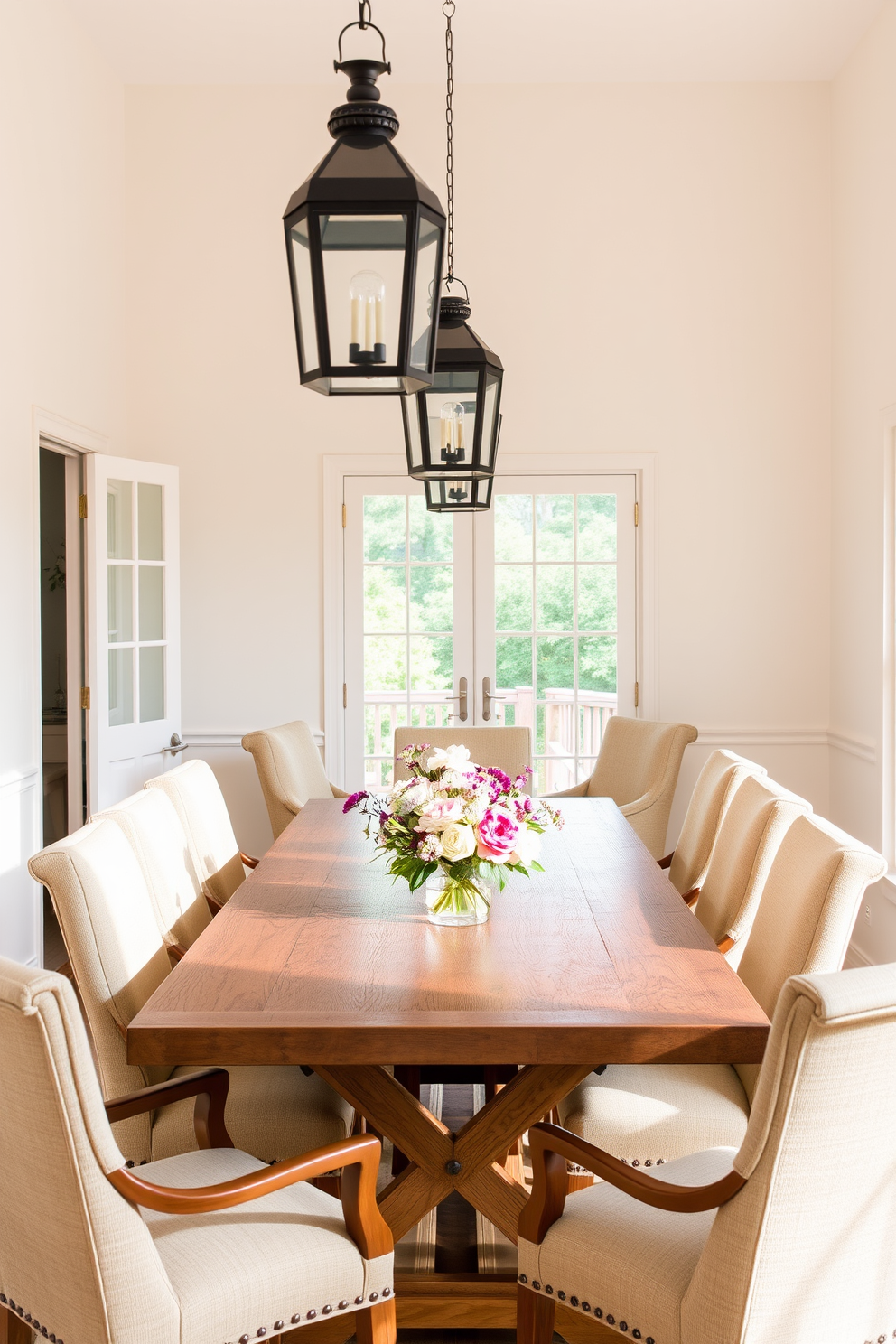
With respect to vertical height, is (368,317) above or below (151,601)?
above

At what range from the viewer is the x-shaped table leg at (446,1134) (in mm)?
1955

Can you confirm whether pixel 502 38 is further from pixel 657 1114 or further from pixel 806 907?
pixel 657 1114

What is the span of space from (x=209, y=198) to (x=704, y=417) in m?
2.59

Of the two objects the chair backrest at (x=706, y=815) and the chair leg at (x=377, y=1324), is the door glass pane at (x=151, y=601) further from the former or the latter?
the chair leg at (x=377, y=1324)

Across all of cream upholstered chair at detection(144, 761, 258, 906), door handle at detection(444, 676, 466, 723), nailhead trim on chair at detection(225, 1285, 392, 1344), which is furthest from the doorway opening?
nailhead trim on chair at detection(225, 1285, 392, 1344)

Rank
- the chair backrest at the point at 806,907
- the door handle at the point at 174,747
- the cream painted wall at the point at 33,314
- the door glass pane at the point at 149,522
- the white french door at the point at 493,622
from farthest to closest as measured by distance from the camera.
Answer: the white french door at the point at 493,622 → the door handle at the point at 174,747 → the door glass pane at the point at 149,522 → the cream painted wall at the point at 33,314 → the chair backrest at the point at 806,907

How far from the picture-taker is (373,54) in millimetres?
4664

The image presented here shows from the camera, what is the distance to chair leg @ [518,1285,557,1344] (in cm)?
177

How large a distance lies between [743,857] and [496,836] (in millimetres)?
754

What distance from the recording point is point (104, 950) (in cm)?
201

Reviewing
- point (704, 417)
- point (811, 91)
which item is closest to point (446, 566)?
point (704, 417)

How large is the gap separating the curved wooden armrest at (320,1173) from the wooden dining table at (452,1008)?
145 millimetres

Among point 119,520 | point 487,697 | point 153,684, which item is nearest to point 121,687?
point 153,684

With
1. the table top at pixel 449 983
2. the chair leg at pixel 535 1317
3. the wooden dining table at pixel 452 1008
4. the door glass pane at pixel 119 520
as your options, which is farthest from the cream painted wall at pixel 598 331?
the chair leg at pixel 535 1317
